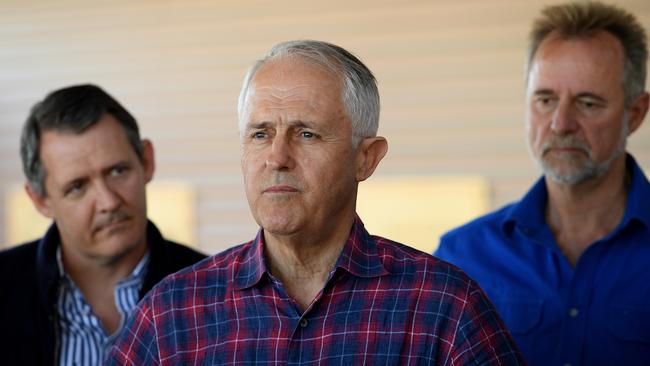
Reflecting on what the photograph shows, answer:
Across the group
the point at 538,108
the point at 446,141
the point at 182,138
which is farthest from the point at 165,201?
the point at 538,108

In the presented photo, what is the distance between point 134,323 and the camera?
7.66ft

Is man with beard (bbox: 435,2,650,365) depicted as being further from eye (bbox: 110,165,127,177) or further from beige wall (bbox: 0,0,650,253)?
beige wall (bbox: 0,0,650,253)

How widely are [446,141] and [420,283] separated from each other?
160 inches

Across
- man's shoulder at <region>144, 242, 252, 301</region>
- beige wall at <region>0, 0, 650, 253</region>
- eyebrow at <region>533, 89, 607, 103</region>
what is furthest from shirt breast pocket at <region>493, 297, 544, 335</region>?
beige wall at <region>0, 0, 650, 253</region>

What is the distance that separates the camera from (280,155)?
2172 millimetres

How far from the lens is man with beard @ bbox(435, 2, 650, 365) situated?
3.01m

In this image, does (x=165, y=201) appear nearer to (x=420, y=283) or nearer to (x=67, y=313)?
(x=67, y=313)

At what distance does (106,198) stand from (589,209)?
1539mm

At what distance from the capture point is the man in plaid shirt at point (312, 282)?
2.18 meters

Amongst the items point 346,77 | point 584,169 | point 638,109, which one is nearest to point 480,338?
point 346,77

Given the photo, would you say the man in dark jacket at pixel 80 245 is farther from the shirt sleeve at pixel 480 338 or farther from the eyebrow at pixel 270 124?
the shirt sleeve at pixel 480 338

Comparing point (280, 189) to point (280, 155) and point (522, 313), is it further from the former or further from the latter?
point (522, 313)

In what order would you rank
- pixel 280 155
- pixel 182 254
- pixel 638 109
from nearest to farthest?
pixel 280 155 → pixel 638 109 → pixel 182 254

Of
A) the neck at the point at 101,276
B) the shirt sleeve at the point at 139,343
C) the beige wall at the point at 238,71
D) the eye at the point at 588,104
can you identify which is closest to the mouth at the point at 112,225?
the neck at the point at 101,276
